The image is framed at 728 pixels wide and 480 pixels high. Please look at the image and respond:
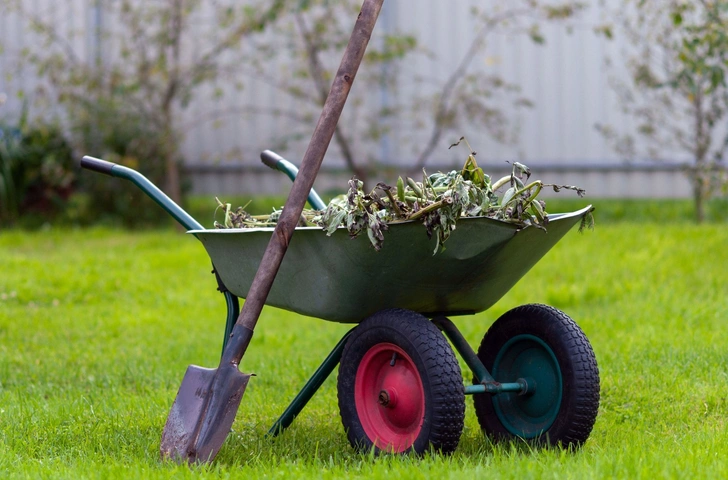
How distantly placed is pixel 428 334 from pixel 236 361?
584 millimetres

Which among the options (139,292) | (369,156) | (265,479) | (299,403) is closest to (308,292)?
(299,403)

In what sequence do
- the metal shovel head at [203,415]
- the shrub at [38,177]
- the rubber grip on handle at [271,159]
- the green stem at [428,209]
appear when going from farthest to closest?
the shrub at [38,177] < the rubber grip on handle at [271,159] < the metal shovel head at [203,415] < the green stem at [428,209]

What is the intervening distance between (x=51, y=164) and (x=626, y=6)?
5.20m

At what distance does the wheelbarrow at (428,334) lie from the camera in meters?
2.33

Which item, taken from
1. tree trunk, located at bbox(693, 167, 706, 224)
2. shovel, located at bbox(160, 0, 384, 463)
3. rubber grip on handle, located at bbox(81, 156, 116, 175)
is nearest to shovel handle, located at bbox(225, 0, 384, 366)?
shovel, located at bbox(160, 0, 384, 463)

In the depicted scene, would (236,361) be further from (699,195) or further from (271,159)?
(699,195)

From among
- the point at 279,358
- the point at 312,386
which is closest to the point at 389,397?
the point at 312,386

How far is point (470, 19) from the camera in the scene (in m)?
8.22

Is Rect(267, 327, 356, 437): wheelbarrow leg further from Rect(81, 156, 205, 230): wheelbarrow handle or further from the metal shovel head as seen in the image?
Rect(81, 156, 205, 230): wheelbarrow handle

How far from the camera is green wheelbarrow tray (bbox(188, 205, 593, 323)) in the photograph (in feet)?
7.69

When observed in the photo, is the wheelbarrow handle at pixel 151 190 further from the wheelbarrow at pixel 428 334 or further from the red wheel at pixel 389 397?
the red wheel at pixel 389 397

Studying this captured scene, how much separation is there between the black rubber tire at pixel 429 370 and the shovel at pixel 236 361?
33 cm

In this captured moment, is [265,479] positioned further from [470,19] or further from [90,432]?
[470,19]

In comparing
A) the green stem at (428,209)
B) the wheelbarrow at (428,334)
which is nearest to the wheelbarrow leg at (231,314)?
the wheelbarrow at (428,334)
